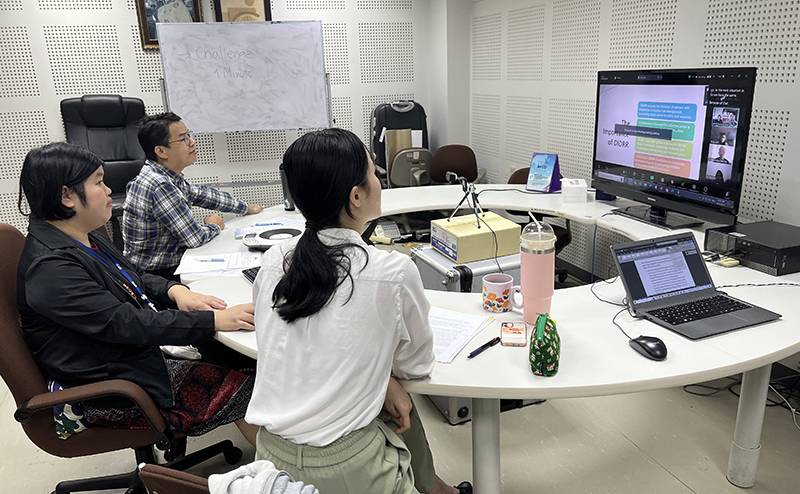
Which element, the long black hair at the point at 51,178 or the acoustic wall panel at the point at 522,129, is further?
the acoustic wall panel at the point at 522,129

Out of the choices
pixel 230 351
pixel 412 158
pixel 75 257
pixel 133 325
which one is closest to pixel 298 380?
pixel 133 325

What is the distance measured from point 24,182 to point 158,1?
11.8 feet

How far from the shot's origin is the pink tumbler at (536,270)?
157 centimetres

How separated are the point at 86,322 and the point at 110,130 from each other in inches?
137

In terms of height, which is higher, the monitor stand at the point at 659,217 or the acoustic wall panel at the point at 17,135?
the acoustic wall panel at the point at 17,135

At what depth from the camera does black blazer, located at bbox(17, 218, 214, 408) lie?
1.53m

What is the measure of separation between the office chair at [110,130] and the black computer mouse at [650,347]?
4045mm

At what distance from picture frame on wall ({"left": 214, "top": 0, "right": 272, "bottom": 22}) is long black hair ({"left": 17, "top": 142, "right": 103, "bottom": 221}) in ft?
11.5

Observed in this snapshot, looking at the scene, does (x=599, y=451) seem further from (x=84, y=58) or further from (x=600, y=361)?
(x=84, y=58)

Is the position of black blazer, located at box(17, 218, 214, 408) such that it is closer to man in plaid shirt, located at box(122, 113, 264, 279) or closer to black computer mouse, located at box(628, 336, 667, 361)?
man in plaid shirt, located at box(122, 113, 264, 279)

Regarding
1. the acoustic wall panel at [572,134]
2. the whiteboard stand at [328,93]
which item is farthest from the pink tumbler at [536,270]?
the whiteboard stand at [328,93]

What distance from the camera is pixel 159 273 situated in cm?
265

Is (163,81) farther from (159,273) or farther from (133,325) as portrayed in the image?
(133,325)

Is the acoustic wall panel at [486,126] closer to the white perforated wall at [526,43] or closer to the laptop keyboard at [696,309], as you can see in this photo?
the white perforated wall at [526,43]
